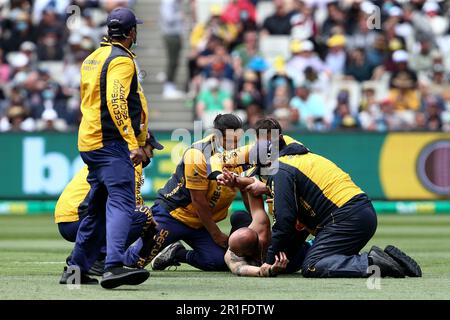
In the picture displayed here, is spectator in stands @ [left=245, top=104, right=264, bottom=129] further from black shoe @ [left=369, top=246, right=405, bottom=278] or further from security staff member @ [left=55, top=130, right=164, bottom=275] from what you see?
black shoe @ [left=369, top=246, right=405, bottom=278]

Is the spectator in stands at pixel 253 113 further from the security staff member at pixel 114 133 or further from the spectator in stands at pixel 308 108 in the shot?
the security staff member at pixel 114 133

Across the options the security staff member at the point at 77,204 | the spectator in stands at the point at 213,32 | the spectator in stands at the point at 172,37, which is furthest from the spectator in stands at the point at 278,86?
the security staff member at the point at 77,204

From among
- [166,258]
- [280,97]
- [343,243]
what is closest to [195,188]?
[166,258]

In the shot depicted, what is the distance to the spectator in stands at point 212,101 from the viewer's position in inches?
945

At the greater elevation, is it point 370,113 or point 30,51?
point 30,51

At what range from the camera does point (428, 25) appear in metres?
26.0

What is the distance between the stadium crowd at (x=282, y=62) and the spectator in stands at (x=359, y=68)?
0.03m

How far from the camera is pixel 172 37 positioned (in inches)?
1014

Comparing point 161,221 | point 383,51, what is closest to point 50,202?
point 383,51

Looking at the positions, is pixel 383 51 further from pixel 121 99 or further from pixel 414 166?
pixel 121 99

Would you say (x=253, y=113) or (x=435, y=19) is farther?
(x=435, y=19)

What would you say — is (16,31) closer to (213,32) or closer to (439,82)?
(213,32)

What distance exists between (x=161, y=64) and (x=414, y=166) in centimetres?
726

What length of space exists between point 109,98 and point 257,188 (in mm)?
2118
